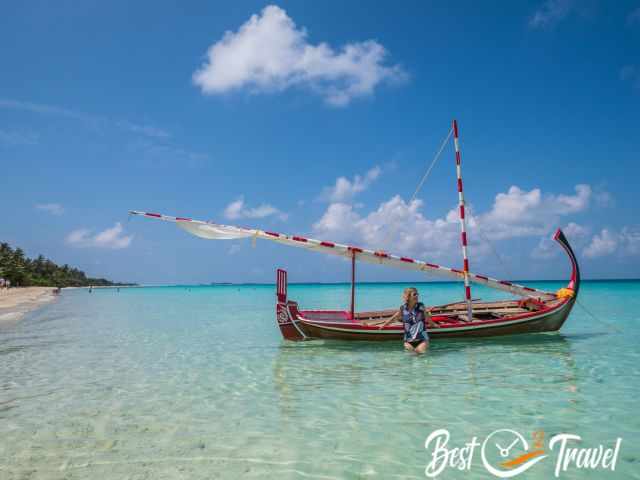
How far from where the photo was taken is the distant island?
298 ft

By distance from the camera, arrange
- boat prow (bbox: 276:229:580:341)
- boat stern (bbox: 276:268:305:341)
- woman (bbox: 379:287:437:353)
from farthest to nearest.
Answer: boat stern (bbox: 276:268:305:341) < boat prow (bbox: 276:229:580:341) < woman (bbox: 379:287:437:353)

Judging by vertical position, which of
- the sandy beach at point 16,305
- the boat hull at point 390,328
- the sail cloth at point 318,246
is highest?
the sail cloth at point 318,246

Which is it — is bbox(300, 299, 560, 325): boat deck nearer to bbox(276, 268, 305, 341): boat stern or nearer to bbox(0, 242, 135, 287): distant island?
bbox(276, 268, 305, 341): boat stern

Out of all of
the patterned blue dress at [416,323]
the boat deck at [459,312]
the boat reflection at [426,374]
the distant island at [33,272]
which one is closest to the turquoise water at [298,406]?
the boat reflection at [426,374]

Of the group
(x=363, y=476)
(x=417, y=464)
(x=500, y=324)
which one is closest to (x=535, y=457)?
(x=417, y=464)

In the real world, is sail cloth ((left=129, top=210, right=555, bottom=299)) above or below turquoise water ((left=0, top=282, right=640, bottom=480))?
above

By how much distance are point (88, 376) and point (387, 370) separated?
24.2 ft

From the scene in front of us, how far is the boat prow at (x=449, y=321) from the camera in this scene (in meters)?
13.9

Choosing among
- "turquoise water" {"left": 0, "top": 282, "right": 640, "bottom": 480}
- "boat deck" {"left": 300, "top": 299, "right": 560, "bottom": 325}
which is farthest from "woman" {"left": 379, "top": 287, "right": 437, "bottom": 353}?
"boat deck" {"left": 300, "top": 299, "right": 560, "bottom": 325}

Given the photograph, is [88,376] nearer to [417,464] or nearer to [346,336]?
[346,336]

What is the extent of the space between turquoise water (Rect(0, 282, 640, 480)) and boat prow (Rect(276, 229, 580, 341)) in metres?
0.54

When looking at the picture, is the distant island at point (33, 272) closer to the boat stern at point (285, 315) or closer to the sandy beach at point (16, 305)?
the sandy beach at point (16, 305)

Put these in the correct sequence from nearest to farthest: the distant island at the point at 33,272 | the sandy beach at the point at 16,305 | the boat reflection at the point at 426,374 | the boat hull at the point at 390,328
A: the boat reflection at the point at 426,374, the boat hull at the point at 390,328, the sandy beach at the point at 16,305, the distant island at the point at 33,272

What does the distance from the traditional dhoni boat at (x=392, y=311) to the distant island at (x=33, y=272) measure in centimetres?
8759
